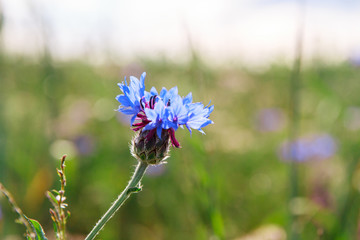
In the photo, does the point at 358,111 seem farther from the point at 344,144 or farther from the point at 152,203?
the point at 152,203

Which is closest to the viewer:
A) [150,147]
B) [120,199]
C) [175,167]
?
[120,199]

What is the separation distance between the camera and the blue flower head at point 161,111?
2.46 ft

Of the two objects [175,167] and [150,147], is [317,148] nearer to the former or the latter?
[175,167]

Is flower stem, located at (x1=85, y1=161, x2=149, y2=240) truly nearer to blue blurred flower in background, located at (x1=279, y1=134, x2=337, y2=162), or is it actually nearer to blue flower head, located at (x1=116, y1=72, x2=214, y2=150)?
blue flower head, located at (x1=116, y1=72, x2=214, y2=150)

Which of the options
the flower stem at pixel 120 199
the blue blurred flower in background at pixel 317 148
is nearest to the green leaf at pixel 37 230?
the flower stem at pixel 120 199

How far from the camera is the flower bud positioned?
76 cm

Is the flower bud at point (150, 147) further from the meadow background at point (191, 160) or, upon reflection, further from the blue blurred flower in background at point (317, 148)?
the blue blurred flower in background at point (317, 148)

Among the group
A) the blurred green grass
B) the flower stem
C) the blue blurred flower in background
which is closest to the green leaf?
the flower stem

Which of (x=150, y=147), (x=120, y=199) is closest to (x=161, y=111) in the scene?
(x=150, y=147)

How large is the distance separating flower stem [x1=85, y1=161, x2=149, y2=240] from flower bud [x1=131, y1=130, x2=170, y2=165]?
15mm

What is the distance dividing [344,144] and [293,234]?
1.20m

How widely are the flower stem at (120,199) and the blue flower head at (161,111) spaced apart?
75 millimetres

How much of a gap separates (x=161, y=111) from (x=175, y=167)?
2079mm

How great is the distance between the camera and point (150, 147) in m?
0.77
